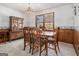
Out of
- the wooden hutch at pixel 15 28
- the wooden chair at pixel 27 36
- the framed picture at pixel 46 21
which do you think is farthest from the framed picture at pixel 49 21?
the wooden hutch at pixel 15 28

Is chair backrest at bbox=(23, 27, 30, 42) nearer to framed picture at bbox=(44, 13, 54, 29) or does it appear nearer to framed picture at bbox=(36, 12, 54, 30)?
framed picture at bbox=(36, 12, 54, 30)

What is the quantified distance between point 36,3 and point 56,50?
98cm

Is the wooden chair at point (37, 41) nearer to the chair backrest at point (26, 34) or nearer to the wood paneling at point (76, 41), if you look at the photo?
the chair backrest at point (26, 34)

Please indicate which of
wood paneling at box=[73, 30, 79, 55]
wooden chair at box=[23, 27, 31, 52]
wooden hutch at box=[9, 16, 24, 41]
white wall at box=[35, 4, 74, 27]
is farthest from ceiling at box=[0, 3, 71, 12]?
wood paneling at box=[73, 30, 79, 55]

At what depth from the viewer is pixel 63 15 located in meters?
1.77

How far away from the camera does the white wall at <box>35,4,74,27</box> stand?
1747 mm

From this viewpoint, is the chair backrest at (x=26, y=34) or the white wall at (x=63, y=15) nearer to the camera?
the white wall at (x=63, y=15)

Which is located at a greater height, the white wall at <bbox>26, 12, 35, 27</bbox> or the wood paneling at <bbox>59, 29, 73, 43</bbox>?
the white wall at <bbox>26, 12, 35, 27</bbox>

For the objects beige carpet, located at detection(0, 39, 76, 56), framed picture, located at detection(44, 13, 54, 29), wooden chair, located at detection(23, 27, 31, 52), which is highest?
framed picture, located at detection(44, 13, 54, 29)

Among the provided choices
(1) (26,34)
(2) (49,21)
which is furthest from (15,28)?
(2) (49,21)

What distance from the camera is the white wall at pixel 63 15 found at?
5.73 ft

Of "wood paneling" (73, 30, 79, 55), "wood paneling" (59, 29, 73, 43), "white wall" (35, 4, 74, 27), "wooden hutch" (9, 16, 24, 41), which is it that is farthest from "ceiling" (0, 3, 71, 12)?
"wood paneling" (73, 30, 79, 55)

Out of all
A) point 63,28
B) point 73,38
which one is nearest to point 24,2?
point 63,28

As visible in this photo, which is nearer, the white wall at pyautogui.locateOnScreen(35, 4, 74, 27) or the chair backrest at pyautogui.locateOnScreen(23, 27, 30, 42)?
the white wall at pyautogui.locateOnScreen(35, 4, 74, 27)
